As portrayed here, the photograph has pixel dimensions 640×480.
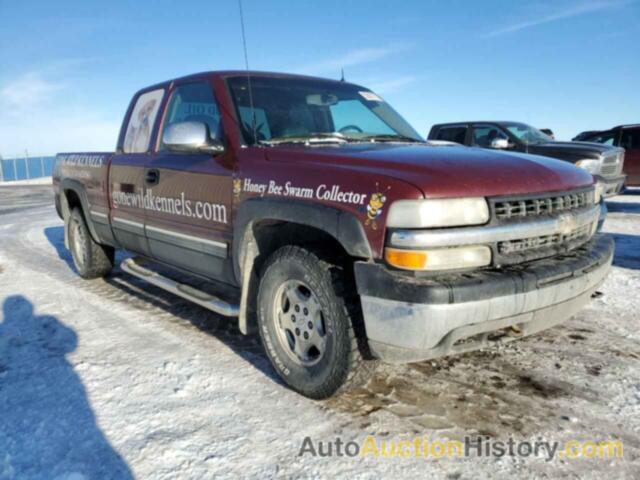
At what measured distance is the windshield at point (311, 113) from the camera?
10.9 feet

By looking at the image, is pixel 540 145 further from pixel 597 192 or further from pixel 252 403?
pixel 252 403

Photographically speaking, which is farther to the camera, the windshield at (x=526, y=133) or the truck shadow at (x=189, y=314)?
the windshield at (x=526, y=133)

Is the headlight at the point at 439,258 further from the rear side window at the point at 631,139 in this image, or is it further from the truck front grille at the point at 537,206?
the rear side window at the point at 631,139

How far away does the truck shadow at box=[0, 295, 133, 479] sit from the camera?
2.17 metres

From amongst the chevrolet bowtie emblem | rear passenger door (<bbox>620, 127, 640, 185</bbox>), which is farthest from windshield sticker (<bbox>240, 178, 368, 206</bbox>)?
rear passenger door (<bbox>620, 127, 640, 185</bbox>)

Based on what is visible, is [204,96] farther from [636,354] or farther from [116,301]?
[636,354]

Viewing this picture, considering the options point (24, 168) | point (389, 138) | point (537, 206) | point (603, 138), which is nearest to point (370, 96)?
point (389, 138)

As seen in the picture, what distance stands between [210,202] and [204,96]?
889 millimetres

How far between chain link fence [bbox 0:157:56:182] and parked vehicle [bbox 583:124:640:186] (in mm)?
35182

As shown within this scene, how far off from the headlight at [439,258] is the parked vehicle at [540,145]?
7.06 meters

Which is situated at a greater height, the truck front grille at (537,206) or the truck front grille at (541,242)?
the truck front grille at (537,206)

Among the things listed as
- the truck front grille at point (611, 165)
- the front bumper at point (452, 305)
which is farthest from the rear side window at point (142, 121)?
the truck front grille at point (611, 165)

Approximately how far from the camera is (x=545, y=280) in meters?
2.41

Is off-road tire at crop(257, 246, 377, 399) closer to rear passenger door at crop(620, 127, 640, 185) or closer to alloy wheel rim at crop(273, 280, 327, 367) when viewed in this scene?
alloy wheel rim at crop(273, 280, 327, 367)
